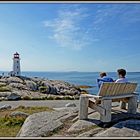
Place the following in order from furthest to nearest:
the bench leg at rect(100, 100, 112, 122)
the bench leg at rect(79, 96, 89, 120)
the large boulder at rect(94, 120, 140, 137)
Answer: the bench leg at rect(79, 96, 89, 120), the bench leg at rect(100, 100, 112, 122), the large boulder at rect(94, 120, 140, 137)

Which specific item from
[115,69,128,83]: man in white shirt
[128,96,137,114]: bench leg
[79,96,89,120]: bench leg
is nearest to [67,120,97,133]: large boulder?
[79,96,89,120]: bench leg

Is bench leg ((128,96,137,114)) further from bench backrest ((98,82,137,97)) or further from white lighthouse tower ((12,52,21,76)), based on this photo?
white lighthouse tower ((12,52,21,76))

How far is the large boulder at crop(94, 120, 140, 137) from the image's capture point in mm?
4785

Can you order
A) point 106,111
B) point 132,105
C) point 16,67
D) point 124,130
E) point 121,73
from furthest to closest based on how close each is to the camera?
point 16,67 → point 121,73 → point 132,105 → point 106,111 → point 124,130

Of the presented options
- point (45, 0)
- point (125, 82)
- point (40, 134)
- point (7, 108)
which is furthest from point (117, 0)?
point (7, 108)

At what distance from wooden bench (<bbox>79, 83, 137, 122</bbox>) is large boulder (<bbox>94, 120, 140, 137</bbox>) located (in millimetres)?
367

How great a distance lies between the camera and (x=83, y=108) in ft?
18.5

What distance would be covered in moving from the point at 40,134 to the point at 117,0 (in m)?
2.79

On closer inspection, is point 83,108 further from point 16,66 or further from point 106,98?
point 16,66

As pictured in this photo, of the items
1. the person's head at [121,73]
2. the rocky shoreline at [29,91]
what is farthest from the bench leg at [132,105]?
the rocky shoreline at [29,91]

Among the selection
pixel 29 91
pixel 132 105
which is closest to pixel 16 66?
pixel 29 91

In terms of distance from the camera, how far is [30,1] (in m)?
5.03

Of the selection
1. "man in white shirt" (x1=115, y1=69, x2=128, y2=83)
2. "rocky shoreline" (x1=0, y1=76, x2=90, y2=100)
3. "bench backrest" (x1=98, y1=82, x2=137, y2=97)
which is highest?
"man in white shirt" (x1=115, y1=69, x2=128, y2=83)

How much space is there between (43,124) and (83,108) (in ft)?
2.82
